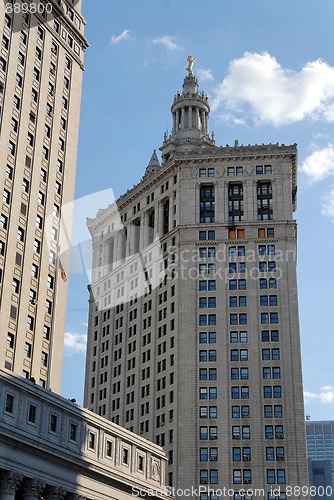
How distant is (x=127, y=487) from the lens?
78.8 m

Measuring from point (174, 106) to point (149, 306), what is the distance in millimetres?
49555

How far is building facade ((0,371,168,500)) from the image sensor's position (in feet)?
206

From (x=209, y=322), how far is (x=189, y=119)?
2128 inches

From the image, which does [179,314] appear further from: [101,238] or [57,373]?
[57,373]

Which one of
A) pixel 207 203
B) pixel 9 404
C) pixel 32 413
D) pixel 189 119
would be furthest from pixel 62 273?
pixel 189 119

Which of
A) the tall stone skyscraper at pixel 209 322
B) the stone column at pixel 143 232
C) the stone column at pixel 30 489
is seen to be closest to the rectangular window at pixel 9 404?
the stone column at pixel 30 489

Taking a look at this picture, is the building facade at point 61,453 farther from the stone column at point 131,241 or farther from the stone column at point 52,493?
the stone column at point 131,241

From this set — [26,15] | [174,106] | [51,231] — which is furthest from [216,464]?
[174,106]

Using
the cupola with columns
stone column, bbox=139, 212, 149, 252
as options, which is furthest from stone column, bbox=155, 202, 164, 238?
the cupola with columns

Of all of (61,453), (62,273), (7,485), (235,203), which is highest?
(235,203)

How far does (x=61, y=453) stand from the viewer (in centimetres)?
6825

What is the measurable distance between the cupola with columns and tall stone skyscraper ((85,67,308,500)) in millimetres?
17238

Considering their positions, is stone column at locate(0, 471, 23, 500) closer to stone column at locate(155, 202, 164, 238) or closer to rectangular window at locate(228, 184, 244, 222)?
rectangular window at locate(228, 184, 244, 222)

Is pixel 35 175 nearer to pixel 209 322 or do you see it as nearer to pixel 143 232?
pixel 209 322
